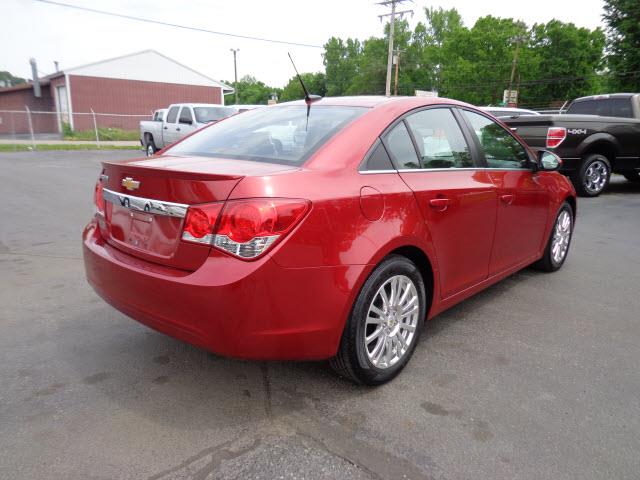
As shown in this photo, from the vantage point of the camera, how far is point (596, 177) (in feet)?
31.1

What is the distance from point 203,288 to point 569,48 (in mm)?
62695

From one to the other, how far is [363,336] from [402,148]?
3.70ft

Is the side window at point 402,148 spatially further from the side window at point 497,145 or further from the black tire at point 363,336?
the side window at point 497,145

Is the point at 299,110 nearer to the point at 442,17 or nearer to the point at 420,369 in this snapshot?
the point at 420,369

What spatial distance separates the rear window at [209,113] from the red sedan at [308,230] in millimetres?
13585

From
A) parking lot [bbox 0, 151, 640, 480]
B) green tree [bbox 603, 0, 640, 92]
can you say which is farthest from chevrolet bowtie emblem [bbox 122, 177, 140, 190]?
green tree [bbox 603, 0, 640, 92]

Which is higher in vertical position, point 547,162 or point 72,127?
point 547,162

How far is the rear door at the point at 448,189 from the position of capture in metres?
2.93

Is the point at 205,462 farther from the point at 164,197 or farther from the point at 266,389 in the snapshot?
the point at 164,197

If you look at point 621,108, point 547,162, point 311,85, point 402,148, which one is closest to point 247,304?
point 402,148

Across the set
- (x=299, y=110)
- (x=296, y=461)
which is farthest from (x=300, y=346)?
(x=299, y=110)

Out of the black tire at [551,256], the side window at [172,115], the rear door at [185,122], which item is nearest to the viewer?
the black tire at [551,256]

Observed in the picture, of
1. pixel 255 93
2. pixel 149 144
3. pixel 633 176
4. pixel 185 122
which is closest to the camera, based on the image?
pixel 633 176

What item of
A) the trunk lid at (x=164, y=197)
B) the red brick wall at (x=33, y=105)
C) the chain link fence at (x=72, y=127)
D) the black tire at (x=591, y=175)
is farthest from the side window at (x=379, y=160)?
the red brick wall at (x=33, y=105)
